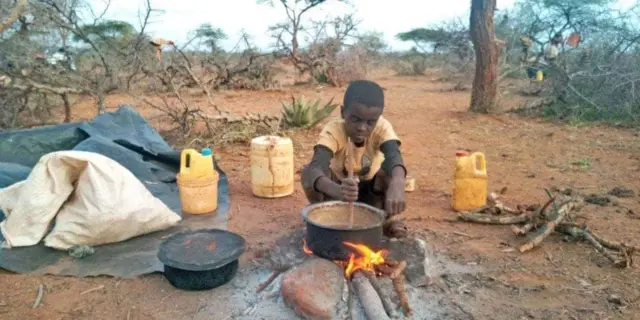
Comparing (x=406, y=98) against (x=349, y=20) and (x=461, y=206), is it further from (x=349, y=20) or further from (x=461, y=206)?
(x=461, y=206)

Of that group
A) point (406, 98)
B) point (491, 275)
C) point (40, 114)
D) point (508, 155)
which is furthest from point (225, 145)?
point (406, 98)

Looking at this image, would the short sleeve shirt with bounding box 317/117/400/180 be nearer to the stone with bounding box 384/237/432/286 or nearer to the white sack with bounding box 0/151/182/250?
the stone with bounding box 384/237/432/286

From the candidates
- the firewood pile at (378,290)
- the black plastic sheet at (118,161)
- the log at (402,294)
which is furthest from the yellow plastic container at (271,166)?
the log at (402,294)

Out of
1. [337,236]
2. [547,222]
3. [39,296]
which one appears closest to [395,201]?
[337,236]

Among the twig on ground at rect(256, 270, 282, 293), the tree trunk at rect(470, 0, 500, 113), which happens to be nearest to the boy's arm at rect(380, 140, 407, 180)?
the twig on ground at rect(256, 270, 282, 293)

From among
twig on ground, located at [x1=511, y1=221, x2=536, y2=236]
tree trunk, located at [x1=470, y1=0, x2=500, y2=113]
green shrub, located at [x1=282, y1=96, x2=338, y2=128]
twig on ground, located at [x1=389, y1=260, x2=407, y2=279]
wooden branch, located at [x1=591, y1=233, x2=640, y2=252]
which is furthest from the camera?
tree trunk, located at [x1=470, y1=0, x2=500, y2=113]

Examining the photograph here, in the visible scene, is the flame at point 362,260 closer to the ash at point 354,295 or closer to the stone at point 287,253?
the ash at point 354,295

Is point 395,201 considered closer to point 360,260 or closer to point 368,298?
point 360,260

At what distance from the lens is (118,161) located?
3850 mm

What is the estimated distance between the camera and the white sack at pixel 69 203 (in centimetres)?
277

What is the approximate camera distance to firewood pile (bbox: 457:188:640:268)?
9.08ft

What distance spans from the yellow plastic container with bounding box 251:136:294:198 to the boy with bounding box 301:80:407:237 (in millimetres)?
888

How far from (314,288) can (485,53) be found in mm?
6618

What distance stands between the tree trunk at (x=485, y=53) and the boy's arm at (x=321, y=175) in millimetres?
5704
